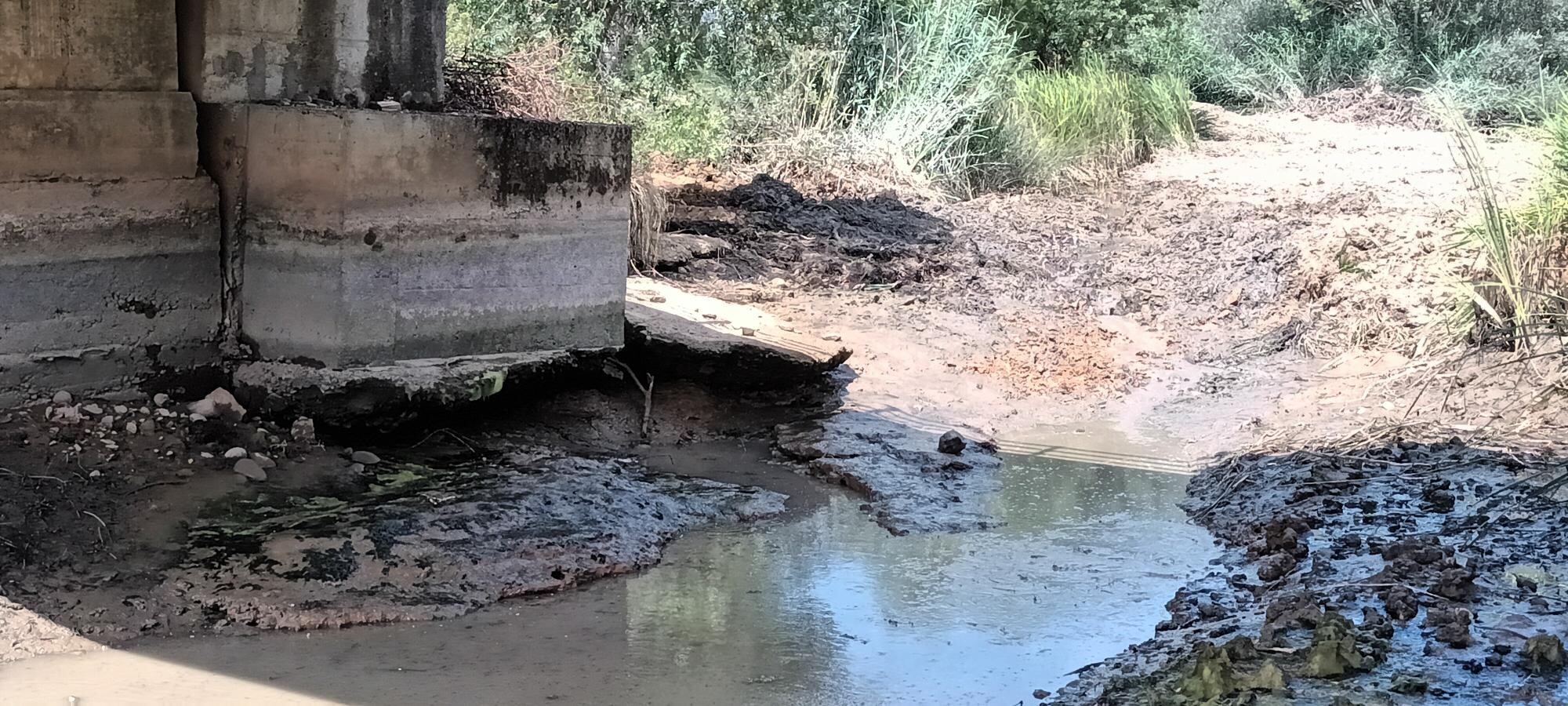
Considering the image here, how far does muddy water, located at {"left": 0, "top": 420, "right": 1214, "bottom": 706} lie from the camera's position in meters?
3.89

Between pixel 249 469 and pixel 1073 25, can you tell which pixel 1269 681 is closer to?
pixel 249 469

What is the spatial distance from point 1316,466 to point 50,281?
18.3 feet

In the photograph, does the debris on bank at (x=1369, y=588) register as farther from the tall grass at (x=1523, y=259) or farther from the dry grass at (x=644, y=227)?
the dry grass at (x=644, y=227)

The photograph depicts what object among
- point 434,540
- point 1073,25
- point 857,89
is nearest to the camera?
point 434,540

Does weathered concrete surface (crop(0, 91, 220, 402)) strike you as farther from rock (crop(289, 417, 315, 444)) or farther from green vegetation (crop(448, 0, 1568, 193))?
green vegetation (crop(448, 0, 1568, 193))

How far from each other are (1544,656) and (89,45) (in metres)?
5.69

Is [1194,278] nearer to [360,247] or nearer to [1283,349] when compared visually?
[1283,349]

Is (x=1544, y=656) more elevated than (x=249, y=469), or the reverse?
(x=1544, y=656)

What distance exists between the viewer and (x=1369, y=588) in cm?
443

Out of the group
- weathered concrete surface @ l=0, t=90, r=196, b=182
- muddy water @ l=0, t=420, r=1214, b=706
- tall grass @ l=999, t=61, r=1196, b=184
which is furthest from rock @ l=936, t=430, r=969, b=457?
tall grass @ l=999, t=61, r=1196, b=184

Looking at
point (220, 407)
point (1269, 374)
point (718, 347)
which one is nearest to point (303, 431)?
point (220, 407)

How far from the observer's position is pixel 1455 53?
59.9 ft

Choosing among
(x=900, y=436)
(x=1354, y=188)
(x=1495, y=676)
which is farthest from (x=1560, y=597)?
(x=1354, y=188)

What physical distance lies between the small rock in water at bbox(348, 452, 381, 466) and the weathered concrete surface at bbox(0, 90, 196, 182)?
4.65ft
